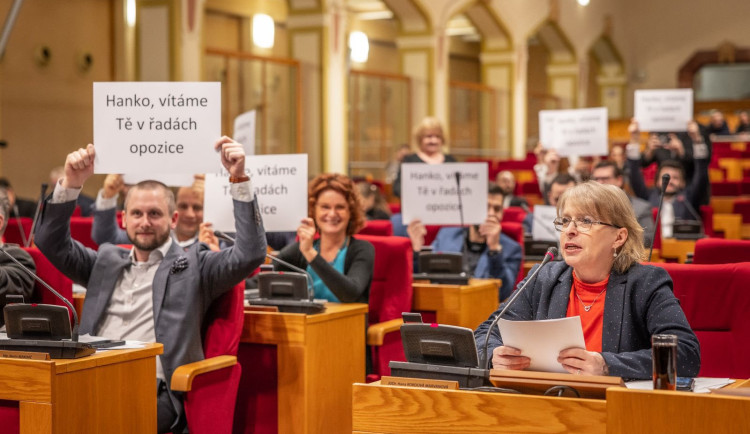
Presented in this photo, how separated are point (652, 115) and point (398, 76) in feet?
23.4

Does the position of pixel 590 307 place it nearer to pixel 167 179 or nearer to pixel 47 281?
pixel 47 281

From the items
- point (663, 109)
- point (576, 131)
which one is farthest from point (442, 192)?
point (663, 109)

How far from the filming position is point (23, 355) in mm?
3059

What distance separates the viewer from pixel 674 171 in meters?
7.70

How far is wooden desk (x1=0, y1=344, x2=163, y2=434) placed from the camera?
2943 mm

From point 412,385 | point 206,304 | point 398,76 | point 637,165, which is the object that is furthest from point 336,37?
point 412,385

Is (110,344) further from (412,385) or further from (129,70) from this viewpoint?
(129,70)

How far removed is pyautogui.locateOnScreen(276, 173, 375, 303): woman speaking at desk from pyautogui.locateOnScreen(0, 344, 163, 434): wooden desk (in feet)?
4.17

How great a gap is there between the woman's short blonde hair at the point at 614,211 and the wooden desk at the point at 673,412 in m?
0.74

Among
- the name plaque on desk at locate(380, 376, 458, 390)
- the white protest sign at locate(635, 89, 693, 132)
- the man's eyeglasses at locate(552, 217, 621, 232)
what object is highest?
the white protest sign at locate(635, 89, 693, 132)

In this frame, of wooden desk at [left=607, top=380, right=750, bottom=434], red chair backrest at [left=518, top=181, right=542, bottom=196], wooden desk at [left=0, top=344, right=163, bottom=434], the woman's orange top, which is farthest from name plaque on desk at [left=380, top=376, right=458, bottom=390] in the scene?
red chair backrest at [left=518, top=181, right=542, bottom=196]

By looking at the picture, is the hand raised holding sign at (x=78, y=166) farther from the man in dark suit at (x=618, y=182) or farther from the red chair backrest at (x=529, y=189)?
the red chair backrest at (x=529, y=189)

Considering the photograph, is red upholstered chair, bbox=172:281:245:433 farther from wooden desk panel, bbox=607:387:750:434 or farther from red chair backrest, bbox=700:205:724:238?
red chair backrest, bbox=700:205:724:238

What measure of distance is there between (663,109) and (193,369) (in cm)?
662
